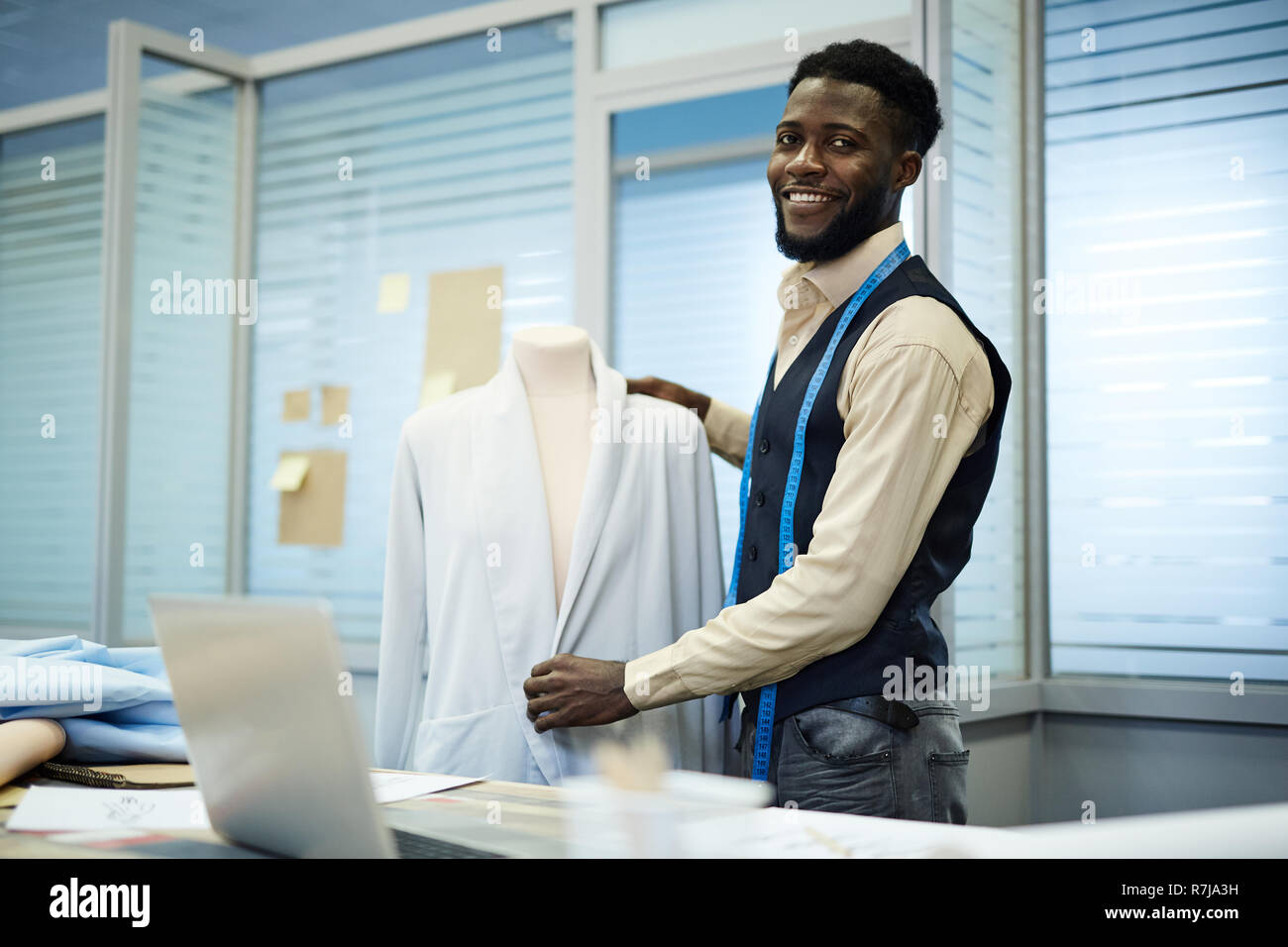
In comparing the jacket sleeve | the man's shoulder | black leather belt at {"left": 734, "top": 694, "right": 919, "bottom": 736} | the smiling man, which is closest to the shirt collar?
the smiling man

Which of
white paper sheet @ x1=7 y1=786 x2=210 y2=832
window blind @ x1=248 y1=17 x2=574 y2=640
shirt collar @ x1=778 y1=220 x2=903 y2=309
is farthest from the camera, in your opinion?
window blind @ x1=248 y1=17 x2=574 y2=640

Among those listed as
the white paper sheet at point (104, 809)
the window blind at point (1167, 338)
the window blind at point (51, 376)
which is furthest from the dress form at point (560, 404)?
the window blind at point (51, 376)

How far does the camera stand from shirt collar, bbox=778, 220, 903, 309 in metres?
1.79

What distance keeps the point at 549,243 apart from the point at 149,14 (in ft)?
5.43

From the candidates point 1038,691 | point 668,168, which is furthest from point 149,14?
point 1038,691

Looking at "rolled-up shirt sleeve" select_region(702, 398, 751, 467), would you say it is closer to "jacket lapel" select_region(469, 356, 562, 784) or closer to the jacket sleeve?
"jacket lapel" select_region(469, 356, 562, 784)

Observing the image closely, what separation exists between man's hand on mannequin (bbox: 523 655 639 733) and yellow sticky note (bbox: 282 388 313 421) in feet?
6.99

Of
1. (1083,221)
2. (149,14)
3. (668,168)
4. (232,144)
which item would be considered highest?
(149,14)

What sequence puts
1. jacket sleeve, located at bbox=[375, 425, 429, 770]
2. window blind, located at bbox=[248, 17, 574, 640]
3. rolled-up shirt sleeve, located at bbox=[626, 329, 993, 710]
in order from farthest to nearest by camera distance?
window blind, located at bbox=[248, 17, 574, 640] < jacket sleeve, located at bbox=[375, 425, 429, 770] < rolled-up shirt sleeve, located at bbox=[626, 329, 993, 710]

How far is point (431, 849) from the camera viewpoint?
1.01m

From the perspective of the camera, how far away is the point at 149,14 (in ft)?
12.4
